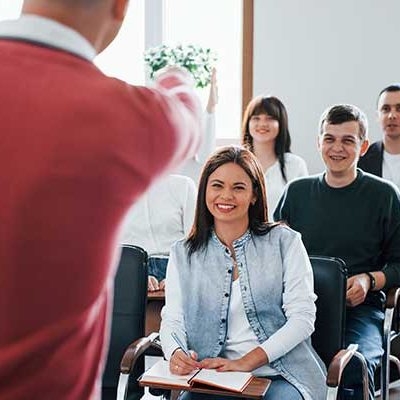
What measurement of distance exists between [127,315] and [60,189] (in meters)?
2.12

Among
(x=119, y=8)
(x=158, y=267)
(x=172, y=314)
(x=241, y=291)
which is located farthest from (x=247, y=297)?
(x=119, y=8)

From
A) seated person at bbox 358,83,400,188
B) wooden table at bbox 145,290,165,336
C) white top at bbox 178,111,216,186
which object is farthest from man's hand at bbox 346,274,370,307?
white top at bbox 178,111,216,186

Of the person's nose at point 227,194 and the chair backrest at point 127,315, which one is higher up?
the person's nose at point 227,194

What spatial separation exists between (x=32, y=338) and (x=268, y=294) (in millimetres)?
1899

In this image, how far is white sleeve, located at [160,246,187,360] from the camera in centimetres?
274

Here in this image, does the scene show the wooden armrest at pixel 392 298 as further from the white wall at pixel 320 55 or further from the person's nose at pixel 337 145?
the white wall at pixel 320 55

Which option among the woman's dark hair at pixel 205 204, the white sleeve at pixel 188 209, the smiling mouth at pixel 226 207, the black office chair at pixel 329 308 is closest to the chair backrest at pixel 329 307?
the black office chair at pixel 329 308

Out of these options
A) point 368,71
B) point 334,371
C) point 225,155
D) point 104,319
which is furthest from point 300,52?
point 104,319

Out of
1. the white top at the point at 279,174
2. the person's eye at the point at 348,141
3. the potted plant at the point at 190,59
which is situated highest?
the potted plant at the point at 190,59

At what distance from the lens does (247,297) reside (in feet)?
8.95

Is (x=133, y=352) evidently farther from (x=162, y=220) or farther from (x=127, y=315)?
(x=162, y=220)

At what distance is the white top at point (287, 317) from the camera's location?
2.65 m

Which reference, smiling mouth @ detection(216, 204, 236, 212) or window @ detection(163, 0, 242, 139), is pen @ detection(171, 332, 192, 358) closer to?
smiling mouth @ detection(216, 204, 236, 212)

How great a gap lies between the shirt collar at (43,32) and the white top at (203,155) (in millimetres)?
3925
